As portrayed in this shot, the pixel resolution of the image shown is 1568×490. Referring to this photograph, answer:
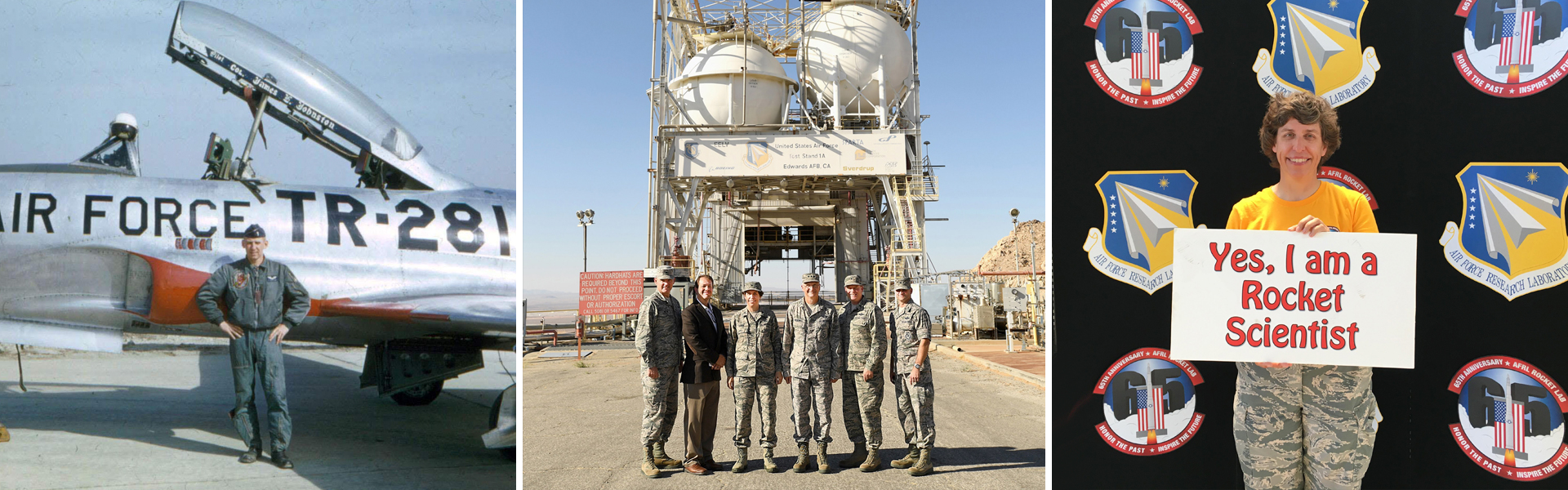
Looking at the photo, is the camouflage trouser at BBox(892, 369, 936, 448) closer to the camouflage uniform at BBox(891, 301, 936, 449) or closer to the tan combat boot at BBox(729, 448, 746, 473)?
the camouflage uniform at BBox(891, 301, 936, 449)

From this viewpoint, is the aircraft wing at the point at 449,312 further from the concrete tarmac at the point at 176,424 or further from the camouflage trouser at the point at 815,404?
the camouflage trouser at the point at 815,404

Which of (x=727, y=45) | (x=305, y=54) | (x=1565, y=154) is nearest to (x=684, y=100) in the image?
(x=727, y=45)

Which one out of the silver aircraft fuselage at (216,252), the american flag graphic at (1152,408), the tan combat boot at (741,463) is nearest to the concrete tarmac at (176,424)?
the silver aircraft fuselage at (216,252)

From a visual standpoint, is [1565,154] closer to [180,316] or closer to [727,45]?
[180,316]

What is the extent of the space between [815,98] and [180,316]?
29.8 metres

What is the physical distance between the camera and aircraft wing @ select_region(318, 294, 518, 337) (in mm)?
4285

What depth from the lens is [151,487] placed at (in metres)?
4.05

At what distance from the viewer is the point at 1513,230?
12.5 feet

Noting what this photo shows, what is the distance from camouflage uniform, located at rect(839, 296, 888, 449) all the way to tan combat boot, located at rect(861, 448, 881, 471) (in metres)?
0.05

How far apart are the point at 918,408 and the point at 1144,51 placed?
9.93ft

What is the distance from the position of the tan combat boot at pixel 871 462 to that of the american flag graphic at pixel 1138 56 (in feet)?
11.1

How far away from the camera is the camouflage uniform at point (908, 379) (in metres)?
5.62

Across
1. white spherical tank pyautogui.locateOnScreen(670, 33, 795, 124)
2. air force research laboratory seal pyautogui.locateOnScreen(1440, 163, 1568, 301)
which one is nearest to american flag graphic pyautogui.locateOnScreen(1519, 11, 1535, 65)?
air force research laboratory seal pyautogui.locateOnScreen(1440, 163, 1568, 301)

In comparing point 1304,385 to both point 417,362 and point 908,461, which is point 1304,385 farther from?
point 417,362
